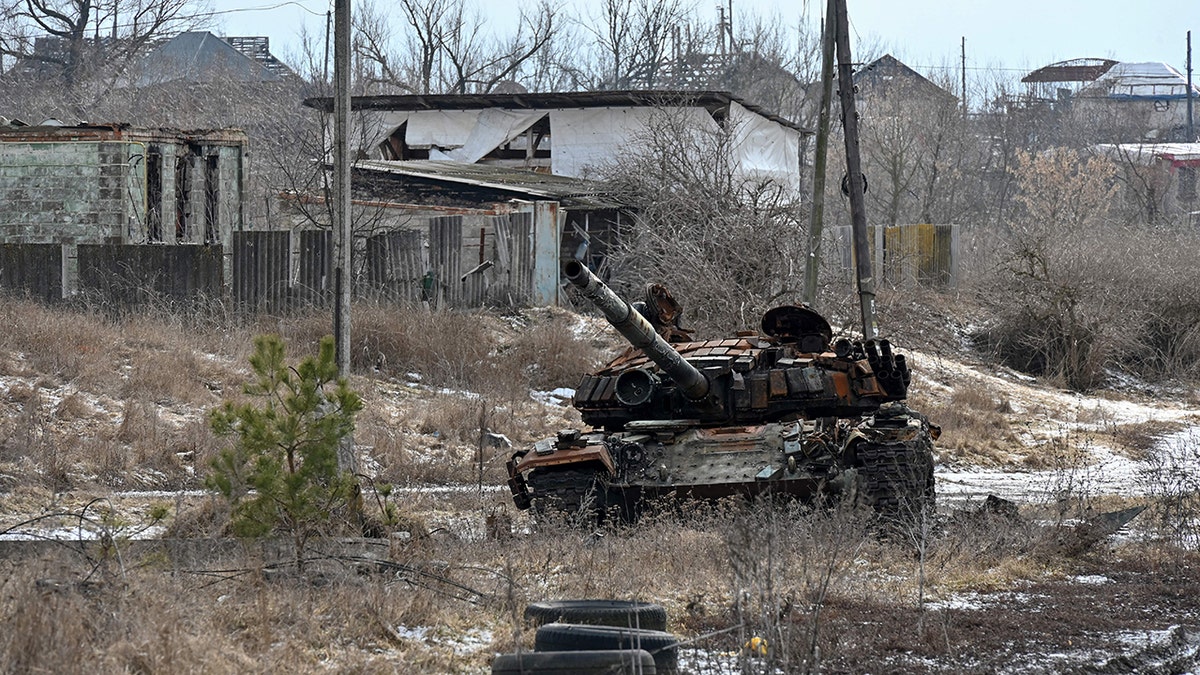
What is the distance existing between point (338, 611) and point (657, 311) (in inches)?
244

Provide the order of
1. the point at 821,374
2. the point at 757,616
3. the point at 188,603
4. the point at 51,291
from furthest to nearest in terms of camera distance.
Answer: the point at 51,291 → the point at 821,374 → the point at 757,616 → the point at 188,603

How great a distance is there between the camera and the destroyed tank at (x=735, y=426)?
35.7 feet

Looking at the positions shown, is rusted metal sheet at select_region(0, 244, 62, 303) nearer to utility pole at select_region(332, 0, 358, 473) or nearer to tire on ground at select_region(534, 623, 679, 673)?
utility pole at select_region(332, 0, 358, 473)

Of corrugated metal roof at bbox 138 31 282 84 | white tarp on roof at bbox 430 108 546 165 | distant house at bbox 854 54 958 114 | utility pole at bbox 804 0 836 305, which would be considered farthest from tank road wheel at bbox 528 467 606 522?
corrugated metal roof at bbox 138 31 282 84

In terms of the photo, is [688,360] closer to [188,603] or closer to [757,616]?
[757,616]

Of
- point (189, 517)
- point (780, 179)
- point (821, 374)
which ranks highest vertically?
point (780, 179)

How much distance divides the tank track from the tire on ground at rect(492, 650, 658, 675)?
4985mm

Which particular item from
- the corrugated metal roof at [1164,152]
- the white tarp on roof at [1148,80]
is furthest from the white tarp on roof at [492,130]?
the white tarp on roof at [1148,80]

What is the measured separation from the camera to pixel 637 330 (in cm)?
1075

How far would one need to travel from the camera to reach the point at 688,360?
1210 centimetres

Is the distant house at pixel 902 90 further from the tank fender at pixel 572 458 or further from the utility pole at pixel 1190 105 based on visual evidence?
the tank fender at pixel 572 458

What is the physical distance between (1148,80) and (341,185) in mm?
82610

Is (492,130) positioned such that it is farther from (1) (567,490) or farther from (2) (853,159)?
(1) (567,490)

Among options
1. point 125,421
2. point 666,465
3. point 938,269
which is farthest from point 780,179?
point 666,465
